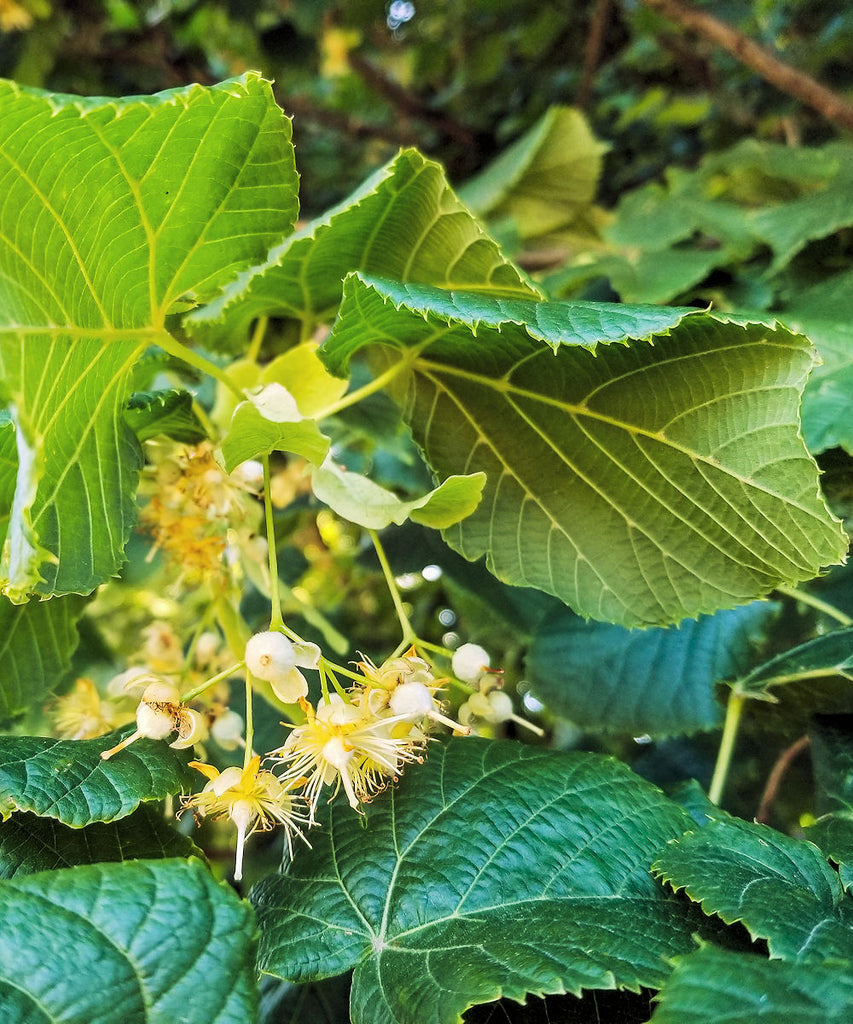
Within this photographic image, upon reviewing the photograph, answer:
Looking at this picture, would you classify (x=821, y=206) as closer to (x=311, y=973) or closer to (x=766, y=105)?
(x=766, y=105)

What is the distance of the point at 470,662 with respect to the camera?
1.82ft

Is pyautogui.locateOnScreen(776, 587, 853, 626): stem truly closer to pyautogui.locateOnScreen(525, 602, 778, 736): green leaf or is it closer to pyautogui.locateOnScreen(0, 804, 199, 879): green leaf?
pyautogui.locateOnScreen(525, 602, 778, 736): green leaf

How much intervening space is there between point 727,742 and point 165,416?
0.53m

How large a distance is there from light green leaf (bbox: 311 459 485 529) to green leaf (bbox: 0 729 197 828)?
0.66 ft

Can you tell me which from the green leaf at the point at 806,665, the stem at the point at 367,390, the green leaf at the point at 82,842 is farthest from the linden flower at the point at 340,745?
the green leaf at the point at 806,665

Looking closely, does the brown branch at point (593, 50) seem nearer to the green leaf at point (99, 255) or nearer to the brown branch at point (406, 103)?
the brown branch at point (406, 103)

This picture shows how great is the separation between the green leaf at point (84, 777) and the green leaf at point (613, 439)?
25cm

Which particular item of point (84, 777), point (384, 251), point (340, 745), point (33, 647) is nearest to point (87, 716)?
point (33, 647)

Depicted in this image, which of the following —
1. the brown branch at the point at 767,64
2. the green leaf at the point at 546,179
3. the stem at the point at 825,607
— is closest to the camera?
the stem at the point at 825,607

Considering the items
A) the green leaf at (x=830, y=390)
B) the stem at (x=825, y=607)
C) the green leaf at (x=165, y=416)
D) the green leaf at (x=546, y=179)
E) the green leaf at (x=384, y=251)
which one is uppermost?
the green leaf at (x=546, y=179)

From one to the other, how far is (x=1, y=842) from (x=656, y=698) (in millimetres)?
552

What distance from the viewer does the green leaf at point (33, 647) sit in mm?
613

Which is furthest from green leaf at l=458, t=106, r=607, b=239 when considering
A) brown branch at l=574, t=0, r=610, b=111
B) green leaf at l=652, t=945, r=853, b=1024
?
green leaf at l=652, t=945, r=853, b=1024

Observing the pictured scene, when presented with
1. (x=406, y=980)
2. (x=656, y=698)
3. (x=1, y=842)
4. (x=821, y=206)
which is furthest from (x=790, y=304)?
(x=1, y=842)
